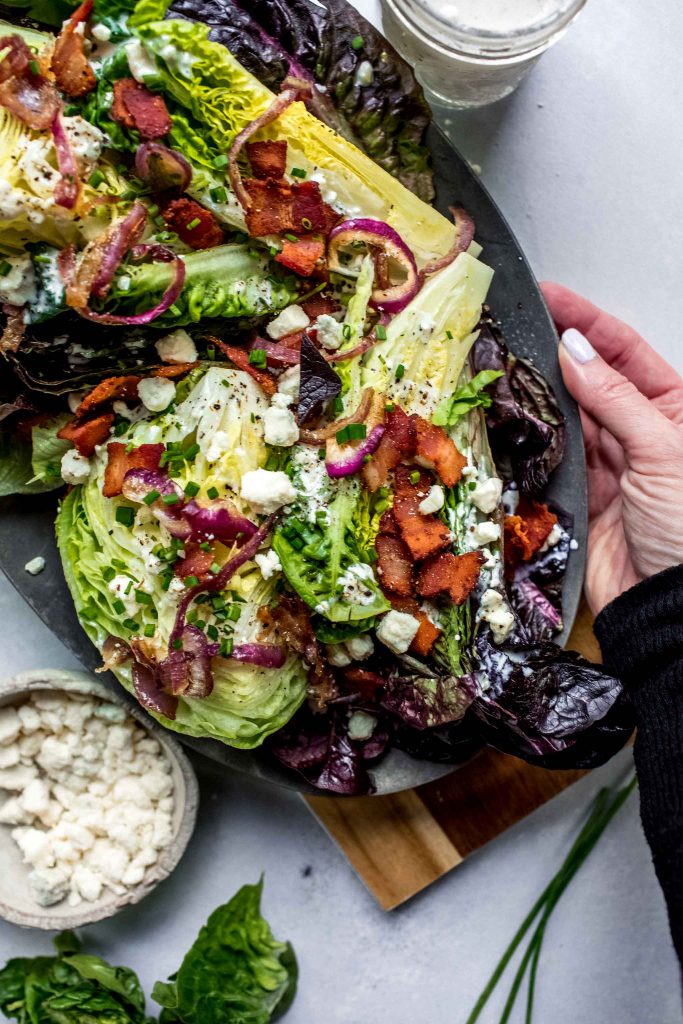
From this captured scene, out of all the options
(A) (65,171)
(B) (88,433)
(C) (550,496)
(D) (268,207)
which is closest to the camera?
(A) (65,171)

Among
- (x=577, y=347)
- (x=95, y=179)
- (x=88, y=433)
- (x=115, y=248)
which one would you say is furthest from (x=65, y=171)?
Answer: (x=577, y=347)

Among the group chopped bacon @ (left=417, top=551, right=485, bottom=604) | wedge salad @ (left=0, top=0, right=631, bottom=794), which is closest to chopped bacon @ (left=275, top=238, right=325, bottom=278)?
wedge salad @ (left=0, top=0, right=631, bottom=794)

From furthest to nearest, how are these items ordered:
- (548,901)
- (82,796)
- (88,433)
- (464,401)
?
(548,901), (82,796), (464,401), (88,433)

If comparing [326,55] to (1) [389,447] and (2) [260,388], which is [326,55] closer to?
(2) [260,388]

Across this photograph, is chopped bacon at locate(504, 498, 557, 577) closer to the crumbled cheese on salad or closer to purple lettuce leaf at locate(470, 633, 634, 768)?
purple lettuce leaf at locate(470, 633, 634, 768)

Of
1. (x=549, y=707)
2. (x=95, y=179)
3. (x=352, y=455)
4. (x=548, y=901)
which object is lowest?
(x=548, y=901)

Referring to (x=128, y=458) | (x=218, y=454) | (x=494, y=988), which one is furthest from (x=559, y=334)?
(x=494, y=988)
